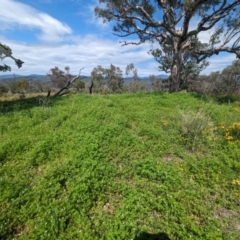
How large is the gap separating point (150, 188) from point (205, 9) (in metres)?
12.2

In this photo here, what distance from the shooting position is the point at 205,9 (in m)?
12.3

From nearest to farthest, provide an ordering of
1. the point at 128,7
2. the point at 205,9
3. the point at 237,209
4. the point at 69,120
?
1. the point at 237,209
2. the point at 69,120
3. the point at 205,9
4. the point at 128,7

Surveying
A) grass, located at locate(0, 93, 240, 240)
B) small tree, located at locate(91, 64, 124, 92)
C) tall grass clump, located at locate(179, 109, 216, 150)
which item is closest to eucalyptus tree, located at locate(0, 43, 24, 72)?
grass, located at locate(0, 93, 240, 240)

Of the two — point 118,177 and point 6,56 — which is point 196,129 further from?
point 6,56

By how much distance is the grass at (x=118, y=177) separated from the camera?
3.48 m

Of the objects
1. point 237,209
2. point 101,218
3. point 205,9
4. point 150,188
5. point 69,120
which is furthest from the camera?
point 205,9

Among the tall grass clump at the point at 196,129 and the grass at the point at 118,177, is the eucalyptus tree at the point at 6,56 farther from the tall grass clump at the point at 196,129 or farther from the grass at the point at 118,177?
the tall grass clump at the point at 196,129

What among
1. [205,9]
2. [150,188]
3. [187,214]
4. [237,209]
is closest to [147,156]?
[150,188]

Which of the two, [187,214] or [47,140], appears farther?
[47,140]

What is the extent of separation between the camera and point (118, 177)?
4.60 m

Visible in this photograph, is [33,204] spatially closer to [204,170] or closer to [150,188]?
[150,188]

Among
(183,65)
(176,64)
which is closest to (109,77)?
(183,65)

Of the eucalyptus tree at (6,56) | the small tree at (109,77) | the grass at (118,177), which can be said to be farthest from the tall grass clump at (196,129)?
the small tree at (109,77)

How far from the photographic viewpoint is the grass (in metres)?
3.48
